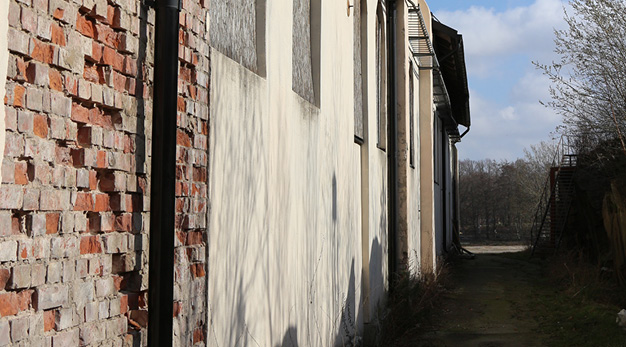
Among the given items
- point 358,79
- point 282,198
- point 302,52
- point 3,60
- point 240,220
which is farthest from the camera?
point 358,79

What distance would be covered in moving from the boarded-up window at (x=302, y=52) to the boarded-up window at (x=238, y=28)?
1.03 meters

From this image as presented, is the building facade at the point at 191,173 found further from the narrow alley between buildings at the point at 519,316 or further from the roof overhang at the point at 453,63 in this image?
the roof overhang at the point at 453,63

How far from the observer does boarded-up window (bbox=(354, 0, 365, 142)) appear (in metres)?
8.48

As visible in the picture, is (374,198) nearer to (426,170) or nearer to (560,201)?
(426,170)

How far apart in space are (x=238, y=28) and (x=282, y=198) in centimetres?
121

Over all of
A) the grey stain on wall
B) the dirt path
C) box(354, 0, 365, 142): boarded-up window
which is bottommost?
the dirt path

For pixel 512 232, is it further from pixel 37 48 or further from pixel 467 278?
pixel 37 48

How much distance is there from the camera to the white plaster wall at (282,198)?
3.78 m

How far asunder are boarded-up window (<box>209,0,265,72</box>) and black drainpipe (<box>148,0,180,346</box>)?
81 cm

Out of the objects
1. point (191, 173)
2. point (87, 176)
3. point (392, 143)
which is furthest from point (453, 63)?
point (87, 176)

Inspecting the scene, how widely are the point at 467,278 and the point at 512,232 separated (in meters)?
38.8

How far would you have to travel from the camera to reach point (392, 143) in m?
11.3

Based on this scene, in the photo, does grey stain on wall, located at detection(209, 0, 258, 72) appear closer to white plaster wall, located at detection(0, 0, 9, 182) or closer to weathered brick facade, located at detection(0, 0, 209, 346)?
weathered brick facade, located at detection(0, 0, 209, 346)

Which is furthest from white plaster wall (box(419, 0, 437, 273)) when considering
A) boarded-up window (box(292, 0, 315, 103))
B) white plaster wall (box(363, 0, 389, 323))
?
boarded-up window (box(292, 0, 315, 103))
